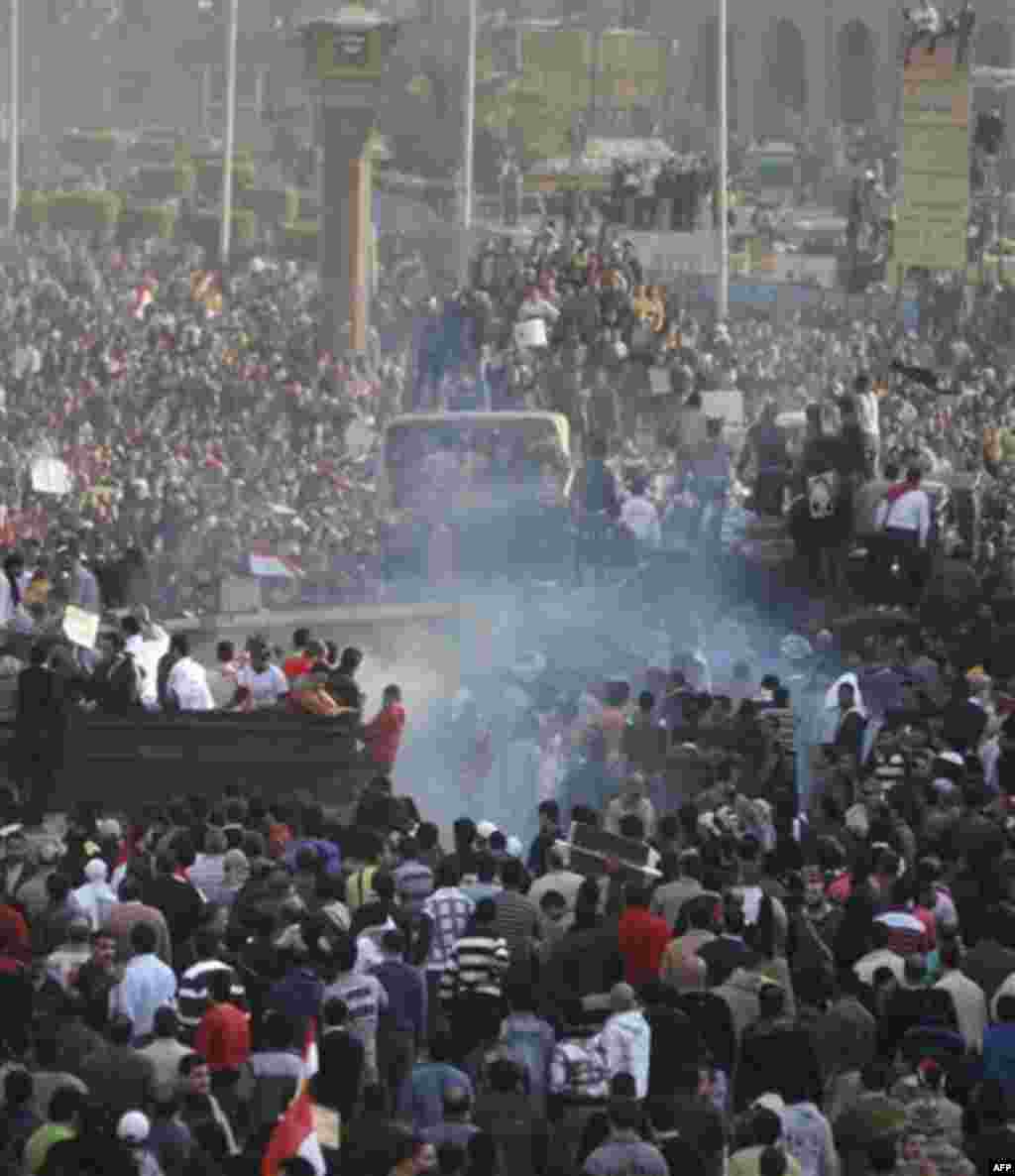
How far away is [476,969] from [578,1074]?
1.63 metres

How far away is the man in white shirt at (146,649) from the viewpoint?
92.5 feet

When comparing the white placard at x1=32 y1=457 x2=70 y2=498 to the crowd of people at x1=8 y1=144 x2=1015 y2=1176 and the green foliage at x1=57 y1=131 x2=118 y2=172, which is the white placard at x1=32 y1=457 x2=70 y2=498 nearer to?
the crowd of people at x1=8 y1=144 x2=1015 y2=1176

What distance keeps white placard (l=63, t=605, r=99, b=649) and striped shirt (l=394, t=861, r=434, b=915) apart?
21.7 feet

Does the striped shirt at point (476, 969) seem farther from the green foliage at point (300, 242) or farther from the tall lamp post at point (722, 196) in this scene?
the green foliage at point (300, 242)

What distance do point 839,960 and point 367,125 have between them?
111 feet

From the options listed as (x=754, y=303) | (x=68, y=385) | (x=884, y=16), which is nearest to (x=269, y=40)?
(x=884, y=16)

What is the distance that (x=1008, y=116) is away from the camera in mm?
86312

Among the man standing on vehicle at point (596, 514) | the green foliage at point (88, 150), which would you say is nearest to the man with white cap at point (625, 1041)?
the man standing on vehicle at point (596, 514)

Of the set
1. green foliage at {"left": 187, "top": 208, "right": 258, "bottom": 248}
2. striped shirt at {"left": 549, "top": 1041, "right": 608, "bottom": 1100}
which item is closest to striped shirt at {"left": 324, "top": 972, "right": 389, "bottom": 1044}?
striped shirt at {"left": 549, "top": 1041, "right": 608, "bottom": 1100}

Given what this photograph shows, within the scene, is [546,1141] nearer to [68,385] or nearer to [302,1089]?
[302,1089]

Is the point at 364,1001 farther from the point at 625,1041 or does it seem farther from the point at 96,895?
the point at 96,895

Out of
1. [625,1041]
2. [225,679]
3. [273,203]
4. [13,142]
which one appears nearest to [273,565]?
[225,679]

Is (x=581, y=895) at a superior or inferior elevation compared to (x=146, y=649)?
superior

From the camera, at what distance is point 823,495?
30812 mm
